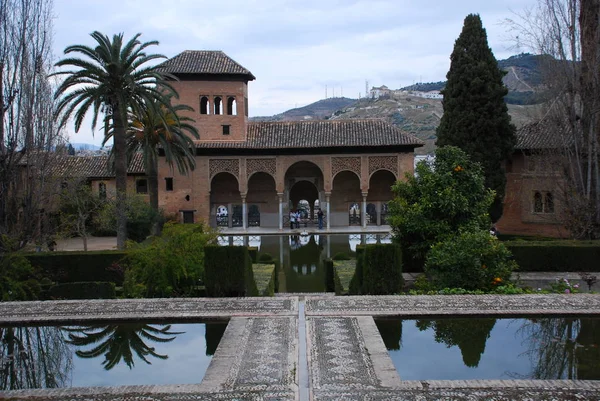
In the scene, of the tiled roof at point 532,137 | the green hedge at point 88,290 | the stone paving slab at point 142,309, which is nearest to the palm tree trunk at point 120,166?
the green hedge at point 88,290

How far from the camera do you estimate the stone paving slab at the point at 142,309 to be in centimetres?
920

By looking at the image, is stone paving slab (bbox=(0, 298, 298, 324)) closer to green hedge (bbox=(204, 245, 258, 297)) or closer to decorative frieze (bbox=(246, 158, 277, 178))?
green hedge (bbox=(204, 245, 258, 297))

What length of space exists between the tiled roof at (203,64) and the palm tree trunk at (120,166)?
1040cm

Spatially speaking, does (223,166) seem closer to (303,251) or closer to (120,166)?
(303,251)

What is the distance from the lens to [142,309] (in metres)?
9.67

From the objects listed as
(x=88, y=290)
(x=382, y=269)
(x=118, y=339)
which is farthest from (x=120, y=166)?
(x=118, y=339)

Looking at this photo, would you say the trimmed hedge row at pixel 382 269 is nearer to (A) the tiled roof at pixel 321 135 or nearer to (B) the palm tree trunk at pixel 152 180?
(B) the palm tree trunk at pixel 152 180

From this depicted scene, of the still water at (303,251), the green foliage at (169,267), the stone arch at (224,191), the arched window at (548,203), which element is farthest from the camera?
the stone arch at (224,191)

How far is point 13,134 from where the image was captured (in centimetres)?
1301

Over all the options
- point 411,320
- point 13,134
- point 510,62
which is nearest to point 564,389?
point 411,320

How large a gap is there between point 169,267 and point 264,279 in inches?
114

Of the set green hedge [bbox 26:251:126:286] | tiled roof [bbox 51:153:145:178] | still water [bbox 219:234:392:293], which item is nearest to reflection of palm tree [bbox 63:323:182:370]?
green hedge [bbox 26:251:126:286]

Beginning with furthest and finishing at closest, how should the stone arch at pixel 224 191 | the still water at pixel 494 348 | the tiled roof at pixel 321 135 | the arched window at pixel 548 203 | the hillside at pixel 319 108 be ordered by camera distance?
the hillside at pixel 319 108, the stone arch at pixel 224 191, the tiled roof at pixel 321 135, the arched window at pixel 548 203, the still water at pixel 494 348

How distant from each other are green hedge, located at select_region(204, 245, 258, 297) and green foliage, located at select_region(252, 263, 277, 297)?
1.24 m
